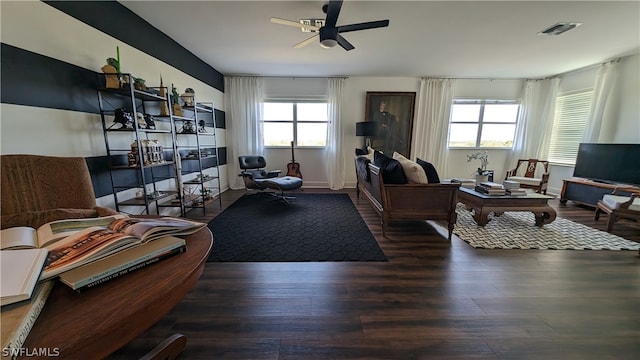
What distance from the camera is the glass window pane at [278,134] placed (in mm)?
5191

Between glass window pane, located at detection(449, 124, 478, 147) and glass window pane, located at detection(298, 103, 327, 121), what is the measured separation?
9.54 feet

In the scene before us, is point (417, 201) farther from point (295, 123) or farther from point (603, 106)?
point (603, 106)

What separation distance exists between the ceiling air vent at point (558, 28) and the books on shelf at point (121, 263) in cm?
419

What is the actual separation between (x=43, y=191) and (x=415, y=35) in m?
3.76

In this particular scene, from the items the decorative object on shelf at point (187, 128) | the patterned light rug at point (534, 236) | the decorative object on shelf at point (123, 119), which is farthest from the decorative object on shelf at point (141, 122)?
the patterned light rug at point (534, 236)

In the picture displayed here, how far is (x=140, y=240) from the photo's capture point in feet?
2.22

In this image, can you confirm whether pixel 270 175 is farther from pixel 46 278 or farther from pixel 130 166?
pixel 46 278

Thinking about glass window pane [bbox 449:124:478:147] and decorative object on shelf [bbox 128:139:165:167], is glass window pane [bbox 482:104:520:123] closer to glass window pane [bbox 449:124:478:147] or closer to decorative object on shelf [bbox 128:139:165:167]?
glass window pane [bbox 449:124:478:147]

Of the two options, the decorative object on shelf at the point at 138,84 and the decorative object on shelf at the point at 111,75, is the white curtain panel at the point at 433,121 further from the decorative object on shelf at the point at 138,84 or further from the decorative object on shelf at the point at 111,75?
the decorative object on shelf at the point at 111,75

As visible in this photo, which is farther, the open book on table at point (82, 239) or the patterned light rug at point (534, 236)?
the patterned light rug at point (534, 236)

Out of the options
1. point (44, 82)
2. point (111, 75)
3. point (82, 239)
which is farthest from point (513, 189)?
point (44, 82)

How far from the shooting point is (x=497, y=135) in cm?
531

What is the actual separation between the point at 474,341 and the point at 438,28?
10.4ft

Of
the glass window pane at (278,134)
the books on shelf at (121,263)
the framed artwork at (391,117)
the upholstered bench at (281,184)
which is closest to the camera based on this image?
the books on shelf at (121,263)
